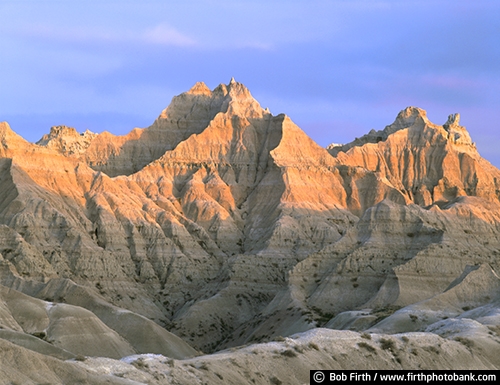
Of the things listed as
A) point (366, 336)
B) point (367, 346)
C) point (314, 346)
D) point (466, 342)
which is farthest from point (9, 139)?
point (314, 346)

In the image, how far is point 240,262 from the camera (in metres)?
167

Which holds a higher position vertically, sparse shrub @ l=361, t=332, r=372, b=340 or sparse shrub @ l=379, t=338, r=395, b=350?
sparse shrub @ l=361, t=332, r=372, b=340

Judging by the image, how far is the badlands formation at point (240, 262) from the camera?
358 ft

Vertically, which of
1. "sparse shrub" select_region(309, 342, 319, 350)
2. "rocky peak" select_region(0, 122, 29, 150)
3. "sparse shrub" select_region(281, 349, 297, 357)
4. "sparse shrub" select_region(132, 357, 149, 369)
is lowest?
"sparse shrub" select_region(132, 357, 149, 369)

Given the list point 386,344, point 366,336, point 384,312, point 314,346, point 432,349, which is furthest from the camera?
point 384,312

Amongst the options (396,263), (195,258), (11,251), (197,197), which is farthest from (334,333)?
(197,197)

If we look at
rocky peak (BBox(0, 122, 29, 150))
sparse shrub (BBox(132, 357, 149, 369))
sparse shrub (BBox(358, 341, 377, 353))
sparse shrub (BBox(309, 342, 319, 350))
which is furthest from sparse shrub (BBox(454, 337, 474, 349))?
rocky peak (BBox(0, 122, 29, 150))

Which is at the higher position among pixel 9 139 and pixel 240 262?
pixel 9 139

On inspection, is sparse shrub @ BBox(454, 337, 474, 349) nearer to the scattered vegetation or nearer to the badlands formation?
the badlands formation

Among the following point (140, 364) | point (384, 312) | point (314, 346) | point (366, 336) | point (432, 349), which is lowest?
point (140, 364)

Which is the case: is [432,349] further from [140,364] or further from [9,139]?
[9,139]

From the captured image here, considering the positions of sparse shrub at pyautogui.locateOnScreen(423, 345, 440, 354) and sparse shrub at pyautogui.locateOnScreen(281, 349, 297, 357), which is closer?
sparse shrub at pyautogui.locateOnScreen(281, 349, 297, 357)

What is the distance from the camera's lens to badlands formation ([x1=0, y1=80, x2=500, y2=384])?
109112mm

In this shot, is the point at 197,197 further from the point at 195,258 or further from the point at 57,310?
the point at 57,310
